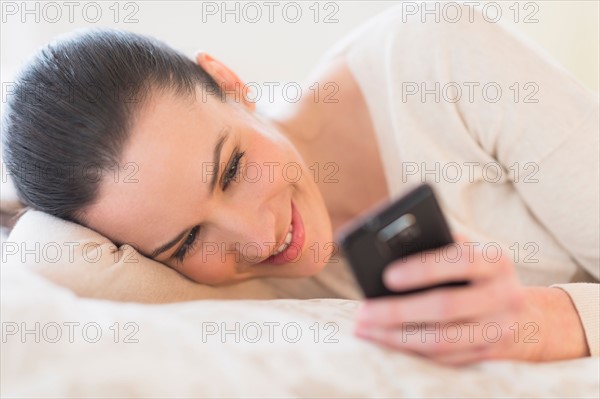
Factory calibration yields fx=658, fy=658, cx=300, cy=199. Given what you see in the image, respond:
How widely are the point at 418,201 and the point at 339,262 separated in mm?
565

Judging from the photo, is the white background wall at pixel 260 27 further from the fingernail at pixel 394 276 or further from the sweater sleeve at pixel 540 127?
the fingernail at pixel 394 276

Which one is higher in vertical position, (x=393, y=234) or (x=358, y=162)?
(x=393, y=234)

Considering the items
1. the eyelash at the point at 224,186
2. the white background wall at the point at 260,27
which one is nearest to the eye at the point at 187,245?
the eyelash at the point at 224,186

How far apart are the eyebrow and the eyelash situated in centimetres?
2

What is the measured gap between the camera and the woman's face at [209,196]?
73cm

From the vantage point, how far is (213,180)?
2.46 feet

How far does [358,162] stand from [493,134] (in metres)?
0.23

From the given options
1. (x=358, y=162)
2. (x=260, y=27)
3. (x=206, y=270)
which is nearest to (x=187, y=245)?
(x=206, y=270)

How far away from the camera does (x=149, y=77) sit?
2.53 feet

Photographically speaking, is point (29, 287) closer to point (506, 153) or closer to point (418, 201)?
point (418, 201)

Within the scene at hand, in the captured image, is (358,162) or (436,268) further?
(358,162)

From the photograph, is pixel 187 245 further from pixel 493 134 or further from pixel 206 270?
pixel 493 134

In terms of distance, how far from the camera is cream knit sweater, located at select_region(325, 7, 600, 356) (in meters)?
0.87

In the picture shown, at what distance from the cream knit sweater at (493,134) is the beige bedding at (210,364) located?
0.35 meters
